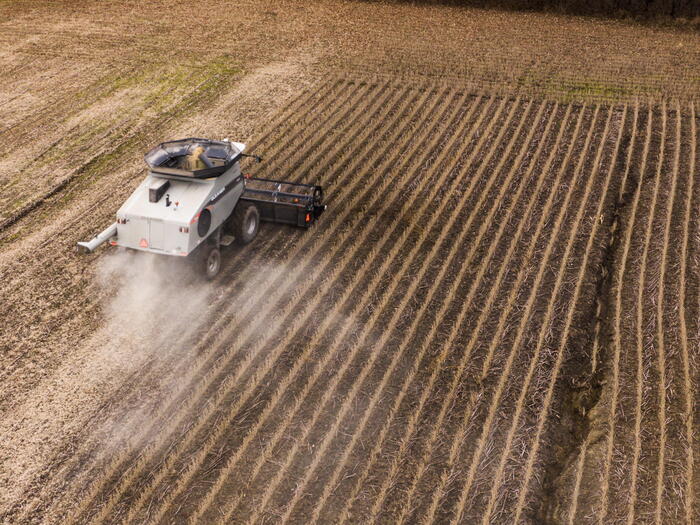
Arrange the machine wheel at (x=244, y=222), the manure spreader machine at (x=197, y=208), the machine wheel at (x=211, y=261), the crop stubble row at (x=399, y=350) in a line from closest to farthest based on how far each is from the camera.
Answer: the crop stubble row at (x=399, y=350) < the manure spreader machine at (x=197, y=208) < the machine wheel at (x=211, y=261) < the machine wheel at (x=244, y=222)

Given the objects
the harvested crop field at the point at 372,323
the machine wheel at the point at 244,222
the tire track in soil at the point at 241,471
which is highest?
the machine wheel at the point at 244,222

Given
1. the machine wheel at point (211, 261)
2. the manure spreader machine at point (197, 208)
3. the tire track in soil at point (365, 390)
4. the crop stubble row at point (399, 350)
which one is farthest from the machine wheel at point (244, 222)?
the tire track in soil at point (365, 390)

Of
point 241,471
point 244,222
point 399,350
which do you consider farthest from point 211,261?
point 241,471

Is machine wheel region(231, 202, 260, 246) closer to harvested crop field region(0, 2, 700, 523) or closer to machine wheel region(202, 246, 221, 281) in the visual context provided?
harvested crop field region(0, 2, 700, 523)

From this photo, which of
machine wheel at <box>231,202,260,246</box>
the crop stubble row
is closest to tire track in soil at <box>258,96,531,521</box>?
the crop stubble row

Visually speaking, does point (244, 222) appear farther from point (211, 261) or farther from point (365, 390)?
point (365, 390)

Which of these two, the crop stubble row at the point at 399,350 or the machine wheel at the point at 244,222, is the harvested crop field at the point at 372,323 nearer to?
the crop stubble row at the point at 399,350

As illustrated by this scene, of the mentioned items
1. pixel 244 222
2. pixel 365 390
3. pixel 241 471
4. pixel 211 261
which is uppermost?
pixel 244 222

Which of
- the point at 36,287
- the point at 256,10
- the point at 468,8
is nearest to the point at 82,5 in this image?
the point at 256,10
